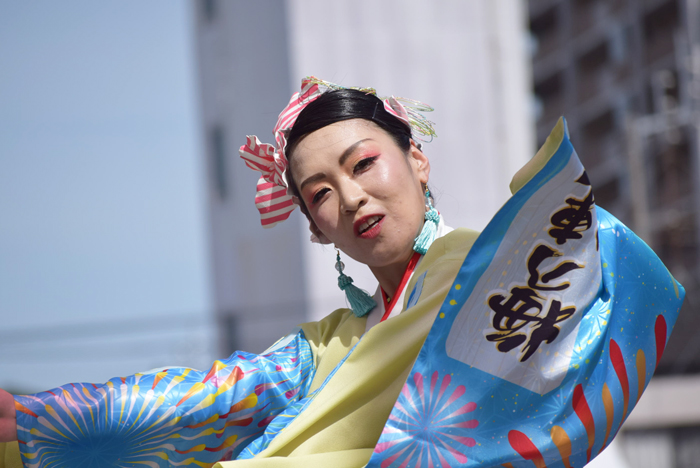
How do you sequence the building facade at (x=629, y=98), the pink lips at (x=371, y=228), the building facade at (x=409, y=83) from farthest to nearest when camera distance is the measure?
the building facade at (x=629, y=98), the building facade at (x=409, y=83), the pink lips at (x=371, y=228)

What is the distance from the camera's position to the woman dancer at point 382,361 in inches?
33.6

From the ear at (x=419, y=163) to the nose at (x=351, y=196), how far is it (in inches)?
6.0

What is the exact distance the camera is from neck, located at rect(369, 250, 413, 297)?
1.17m

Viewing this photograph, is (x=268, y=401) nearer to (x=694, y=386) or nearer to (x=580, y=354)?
(x=580, y=354)

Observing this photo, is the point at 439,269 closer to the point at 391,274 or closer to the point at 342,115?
the point at 391,274

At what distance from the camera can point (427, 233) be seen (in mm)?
1158

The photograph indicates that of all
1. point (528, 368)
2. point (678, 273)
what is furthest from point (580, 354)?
point (678, 273)

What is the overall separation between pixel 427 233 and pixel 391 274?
0.31ft

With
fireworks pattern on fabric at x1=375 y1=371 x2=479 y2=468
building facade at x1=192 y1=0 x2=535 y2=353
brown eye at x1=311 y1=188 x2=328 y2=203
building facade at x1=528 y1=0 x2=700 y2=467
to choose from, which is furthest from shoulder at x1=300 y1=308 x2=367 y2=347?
building facade at x1=528 y1=0 x2=700 y2=467

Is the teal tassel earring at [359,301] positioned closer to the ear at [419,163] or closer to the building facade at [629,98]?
the ear at [419,163]

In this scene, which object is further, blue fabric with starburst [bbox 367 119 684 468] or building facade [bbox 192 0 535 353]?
building facade [bbox 192 0 535 353]

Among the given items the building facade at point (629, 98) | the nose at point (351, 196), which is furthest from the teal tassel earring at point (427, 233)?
the building facade at point (629, 98)

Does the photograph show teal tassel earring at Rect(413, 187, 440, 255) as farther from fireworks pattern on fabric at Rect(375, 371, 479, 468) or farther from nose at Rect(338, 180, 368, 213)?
fireworks pattern on fabric at Rect(375, 371, 479, 468)

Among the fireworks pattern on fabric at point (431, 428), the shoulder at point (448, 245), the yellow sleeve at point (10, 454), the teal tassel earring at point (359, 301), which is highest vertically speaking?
the shoulder at point (448, 245)
